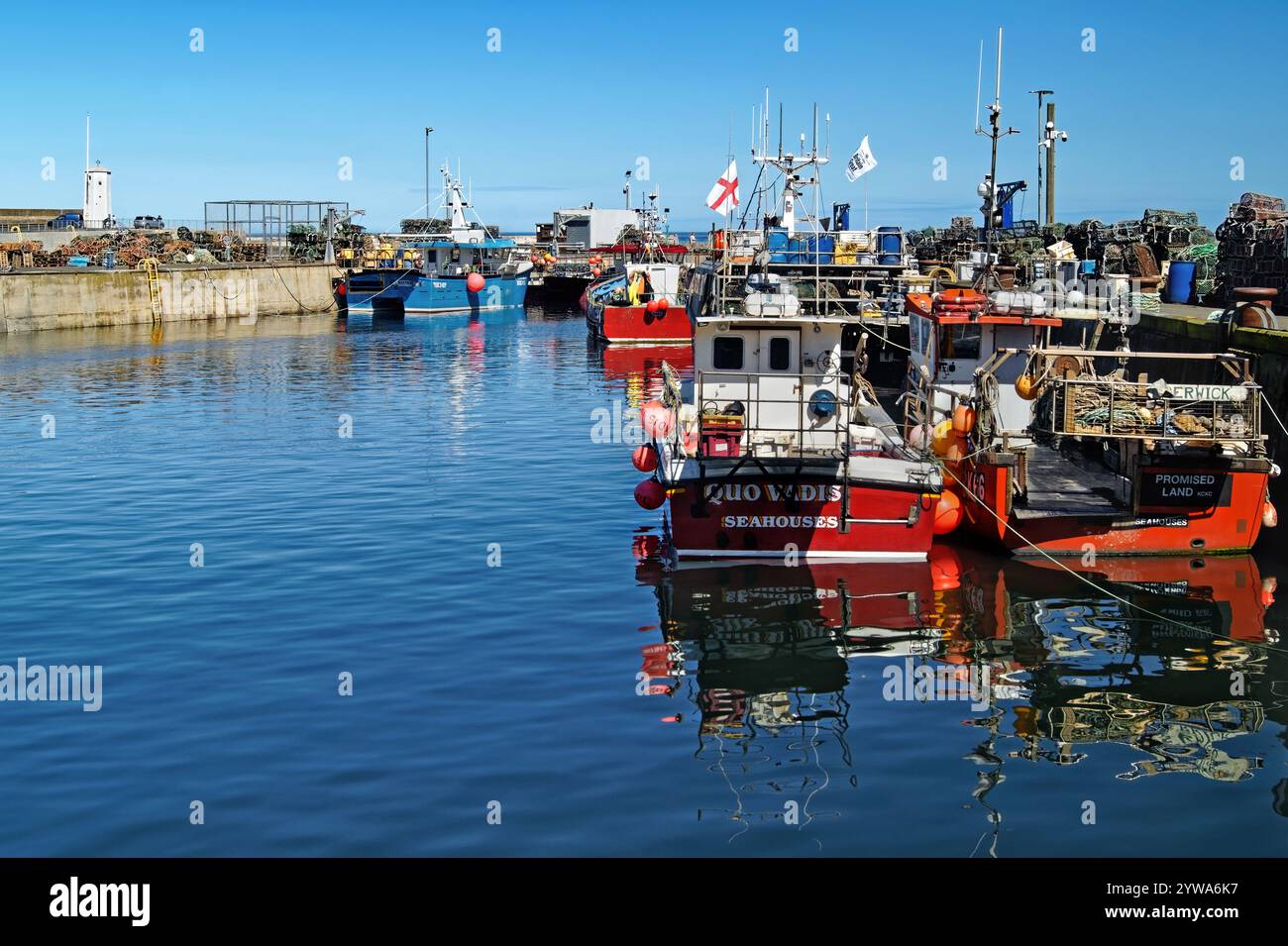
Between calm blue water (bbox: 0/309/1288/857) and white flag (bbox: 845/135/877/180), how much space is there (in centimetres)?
1541

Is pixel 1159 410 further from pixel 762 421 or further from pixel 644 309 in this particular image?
pixel 644 309

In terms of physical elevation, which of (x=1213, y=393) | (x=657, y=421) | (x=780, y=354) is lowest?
(x=657, y=421)

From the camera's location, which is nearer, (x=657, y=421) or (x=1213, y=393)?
(x=1213, y=393)

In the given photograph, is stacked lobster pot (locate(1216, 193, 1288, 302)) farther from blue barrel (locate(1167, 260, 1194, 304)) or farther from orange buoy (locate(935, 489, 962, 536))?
orange buoy (locate(935, 489, 962, 536))

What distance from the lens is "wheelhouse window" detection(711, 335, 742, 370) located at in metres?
21.2

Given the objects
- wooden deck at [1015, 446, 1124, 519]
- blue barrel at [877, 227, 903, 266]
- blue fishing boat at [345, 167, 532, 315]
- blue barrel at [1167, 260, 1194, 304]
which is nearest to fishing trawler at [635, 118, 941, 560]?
wooden deck at [1015, 446, 1124, 519]

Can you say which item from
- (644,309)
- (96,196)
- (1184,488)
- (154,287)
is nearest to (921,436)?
(1184,488)

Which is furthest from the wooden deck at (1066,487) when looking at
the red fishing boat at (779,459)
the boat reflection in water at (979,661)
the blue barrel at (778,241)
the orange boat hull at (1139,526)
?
the blue barrel at (778,241)

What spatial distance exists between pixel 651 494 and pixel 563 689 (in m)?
5.76

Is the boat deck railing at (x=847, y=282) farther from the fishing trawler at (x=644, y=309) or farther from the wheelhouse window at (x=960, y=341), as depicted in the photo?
the fishing trawler at (x=644, y=309)

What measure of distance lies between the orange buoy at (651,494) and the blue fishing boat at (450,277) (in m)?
66.0

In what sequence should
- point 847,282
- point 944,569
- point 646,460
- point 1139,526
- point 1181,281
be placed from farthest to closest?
point 847,282
point 1181,281
point 646,460
point 944,569
point 1139,526

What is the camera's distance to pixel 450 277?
283ft
